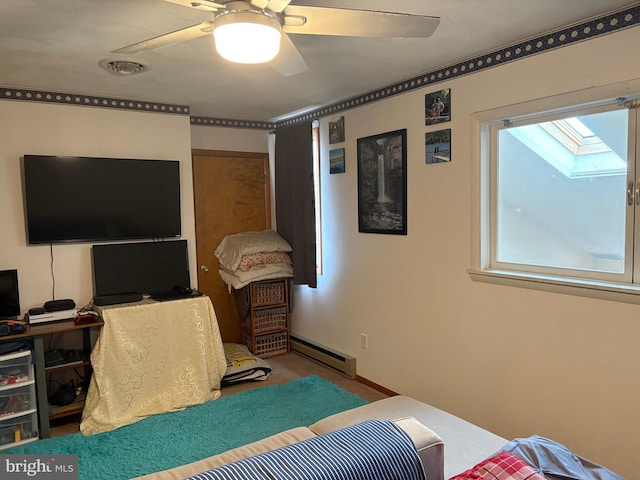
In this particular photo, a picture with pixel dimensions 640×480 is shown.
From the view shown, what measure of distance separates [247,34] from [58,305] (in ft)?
8.31

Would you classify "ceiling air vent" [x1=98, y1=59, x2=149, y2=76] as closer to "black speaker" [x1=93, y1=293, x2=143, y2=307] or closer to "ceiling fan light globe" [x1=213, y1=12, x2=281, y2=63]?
"ceiling fan light globe" [x1=213, y1=12, x2=281, y2=63]

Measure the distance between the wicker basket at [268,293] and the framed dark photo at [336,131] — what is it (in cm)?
151

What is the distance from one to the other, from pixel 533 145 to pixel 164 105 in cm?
280

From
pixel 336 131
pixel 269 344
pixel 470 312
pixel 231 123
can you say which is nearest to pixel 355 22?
pixel 470 312

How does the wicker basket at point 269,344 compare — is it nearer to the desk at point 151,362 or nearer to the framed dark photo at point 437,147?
the desk at point 151,362

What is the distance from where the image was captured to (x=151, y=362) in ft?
10.4

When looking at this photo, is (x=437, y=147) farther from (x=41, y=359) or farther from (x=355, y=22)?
(x=41, y=359)

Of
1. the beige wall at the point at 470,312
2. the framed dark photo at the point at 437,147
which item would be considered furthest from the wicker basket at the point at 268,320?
the framed dark photo at the point at 437,147

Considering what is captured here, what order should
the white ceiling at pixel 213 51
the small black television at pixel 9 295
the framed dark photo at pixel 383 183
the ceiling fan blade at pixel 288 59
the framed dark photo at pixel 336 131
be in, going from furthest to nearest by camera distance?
the framed dark photo at pixel 336 131 < the framed dark photo at pixel 383 183 < the small black television at pixel 9 295 < the white ceiling at pixel 213 51 < the ceiling fan blade at pixel 288 59

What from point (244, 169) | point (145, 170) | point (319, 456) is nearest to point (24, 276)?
point (145, 170)

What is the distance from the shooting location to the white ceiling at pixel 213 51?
1.94 metres

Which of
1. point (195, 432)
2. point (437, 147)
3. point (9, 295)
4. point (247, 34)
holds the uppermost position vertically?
point (247, 34)

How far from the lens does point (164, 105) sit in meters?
3.67

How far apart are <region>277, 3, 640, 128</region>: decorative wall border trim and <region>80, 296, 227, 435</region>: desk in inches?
83.2
